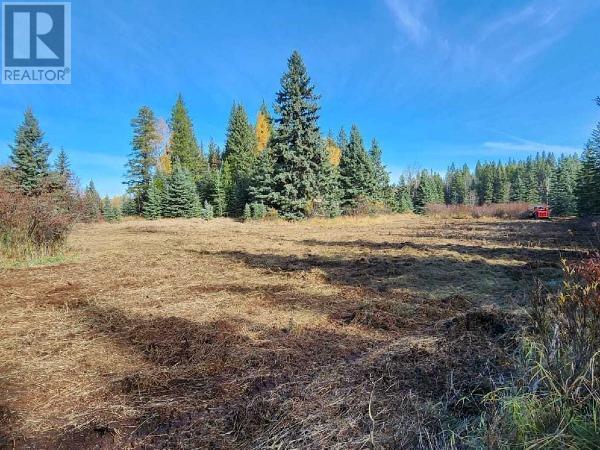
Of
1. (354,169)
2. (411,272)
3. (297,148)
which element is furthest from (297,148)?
(411,272)

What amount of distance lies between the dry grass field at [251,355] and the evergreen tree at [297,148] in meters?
17.2

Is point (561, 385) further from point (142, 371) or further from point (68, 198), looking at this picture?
point (68, 198)

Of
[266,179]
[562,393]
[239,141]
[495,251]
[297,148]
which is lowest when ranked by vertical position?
[562,393]

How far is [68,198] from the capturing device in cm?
1014

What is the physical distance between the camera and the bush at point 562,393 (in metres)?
1.71

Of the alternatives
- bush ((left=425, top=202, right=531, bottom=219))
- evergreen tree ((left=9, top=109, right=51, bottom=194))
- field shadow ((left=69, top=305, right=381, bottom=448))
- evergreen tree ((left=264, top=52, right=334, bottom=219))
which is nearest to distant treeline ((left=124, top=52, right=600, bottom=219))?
evergreen tree ((left=264, top=52, right=334, bottom=219))

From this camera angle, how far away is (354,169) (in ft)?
114

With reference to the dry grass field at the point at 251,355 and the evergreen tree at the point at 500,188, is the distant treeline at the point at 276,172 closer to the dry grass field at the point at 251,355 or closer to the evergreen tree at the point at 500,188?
the dry grass field at the point at 251,355

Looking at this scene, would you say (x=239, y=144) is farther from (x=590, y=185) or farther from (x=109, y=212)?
(x=590, y=185)

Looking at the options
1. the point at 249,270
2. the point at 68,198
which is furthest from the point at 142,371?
the point at 68,198

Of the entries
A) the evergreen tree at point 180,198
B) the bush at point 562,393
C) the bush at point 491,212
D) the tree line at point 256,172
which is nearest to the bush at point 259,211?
the tree line at point 256,172

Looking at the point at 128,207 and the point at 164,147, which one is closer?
the point at 128,207

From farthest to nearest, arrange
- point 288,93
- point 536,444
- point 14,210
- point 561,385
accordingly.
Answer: point 288,93 < point 14,210 < point 561,385 < point 536,444

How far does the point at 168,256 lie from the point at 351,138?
28.7 meters
